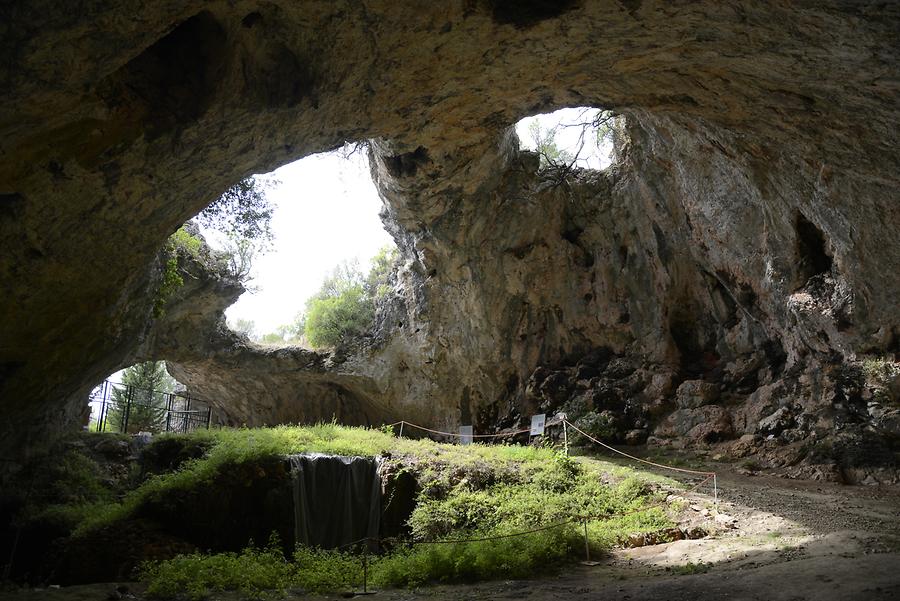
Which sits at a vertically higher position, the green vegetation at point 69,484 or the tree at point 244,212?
the tree at point 244,212

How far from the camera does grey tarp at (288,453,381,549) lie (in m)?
11.8

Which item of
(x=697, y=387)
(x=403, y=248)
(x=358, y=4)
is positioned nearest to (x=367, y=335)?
(x=403, y=248)

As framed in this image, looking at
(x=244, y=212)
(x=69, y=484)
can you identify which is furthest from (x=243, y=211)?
(x=69, y=484)

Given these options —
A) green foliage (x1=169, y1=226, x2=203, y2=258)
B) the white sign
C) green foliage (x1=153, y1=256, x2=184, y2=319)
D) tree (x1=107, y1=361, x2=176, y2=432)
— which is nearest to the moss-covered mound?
the white sign

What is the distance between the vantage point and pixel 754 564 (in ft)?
22.8

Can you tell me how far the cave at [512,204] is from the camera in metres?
6.84

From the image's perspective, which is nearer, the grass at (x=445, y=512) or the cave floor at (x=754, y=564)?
the cave floor at (x=754, y=564)

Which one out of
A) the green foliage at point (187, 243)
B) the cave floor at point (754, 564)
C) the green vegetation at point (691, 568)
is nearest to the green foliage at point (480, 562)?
the cave floor at point (754, 564)

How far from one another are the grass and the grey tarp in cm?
51

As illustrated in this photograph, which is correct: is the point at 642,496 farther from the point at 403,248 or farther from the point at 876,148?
the point at 403,248

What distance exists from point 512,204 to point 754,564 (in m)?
13.9

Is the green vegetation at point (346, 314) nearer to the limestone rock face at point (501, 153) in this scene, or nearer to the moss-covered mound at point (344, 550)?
the limestone rock face at point (501, 153)

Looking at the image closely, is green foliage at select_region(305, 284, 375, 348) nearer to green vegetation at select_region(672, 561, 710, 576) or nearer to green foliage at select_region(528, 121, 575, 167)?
green foliage at select_region(528, 121, 575, 167)

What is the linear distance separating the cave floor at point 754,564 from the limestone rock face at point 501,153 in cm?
355
